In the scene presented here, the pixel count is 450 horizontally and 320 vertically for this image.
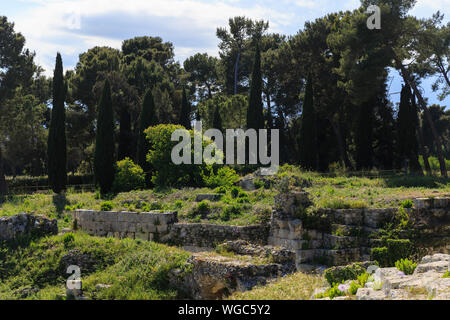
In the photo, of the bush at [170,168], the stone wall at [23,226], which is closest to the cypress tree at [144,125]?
the bush at [170,168]

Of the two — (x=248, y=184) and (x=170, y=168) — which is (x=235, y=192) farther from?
(x=170, y=168)

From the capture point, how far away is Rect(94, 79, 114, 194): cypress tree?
25.8 metres

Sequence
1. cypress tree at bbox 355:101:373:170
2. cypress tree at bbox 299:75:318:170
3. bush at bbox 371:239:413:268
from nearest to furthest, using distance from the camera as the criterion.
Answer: bush at bbox 371:239:413:268 < cypress tree at bbox 299:75:318:170 < cypress tree at bbox 355:101:373:170

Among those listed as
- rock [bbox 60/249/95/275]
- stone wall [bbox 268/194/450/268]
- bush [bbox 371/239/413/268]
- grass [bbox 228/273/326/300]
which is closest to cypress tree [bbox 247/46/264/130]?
stone wall [bbox 268/194/450/268]

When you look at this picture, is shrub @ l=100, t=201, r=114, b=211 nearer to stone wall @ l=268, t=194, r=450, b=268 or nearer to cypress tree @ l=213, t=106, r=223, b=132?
stone wall @ l=268, t=194, r=450, b=268

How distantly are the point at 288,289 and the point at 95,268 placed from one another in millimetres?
5713

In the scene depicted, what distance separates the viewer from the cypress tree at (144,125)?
2852 centimetres

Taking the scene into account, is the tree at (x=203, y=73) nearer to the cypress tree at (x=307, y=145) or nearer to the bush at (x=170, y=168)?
the cypress tree at (x=307, y=145)

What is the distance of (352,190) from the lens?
18.3 m

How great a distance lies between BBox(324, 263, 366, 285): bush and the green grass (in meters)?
3.70

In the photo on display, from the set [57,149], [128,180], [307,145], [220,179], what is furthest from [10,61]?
[307,145]

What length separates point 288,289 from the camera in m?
9.45

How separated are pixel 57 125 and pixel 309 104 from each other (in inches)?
649
